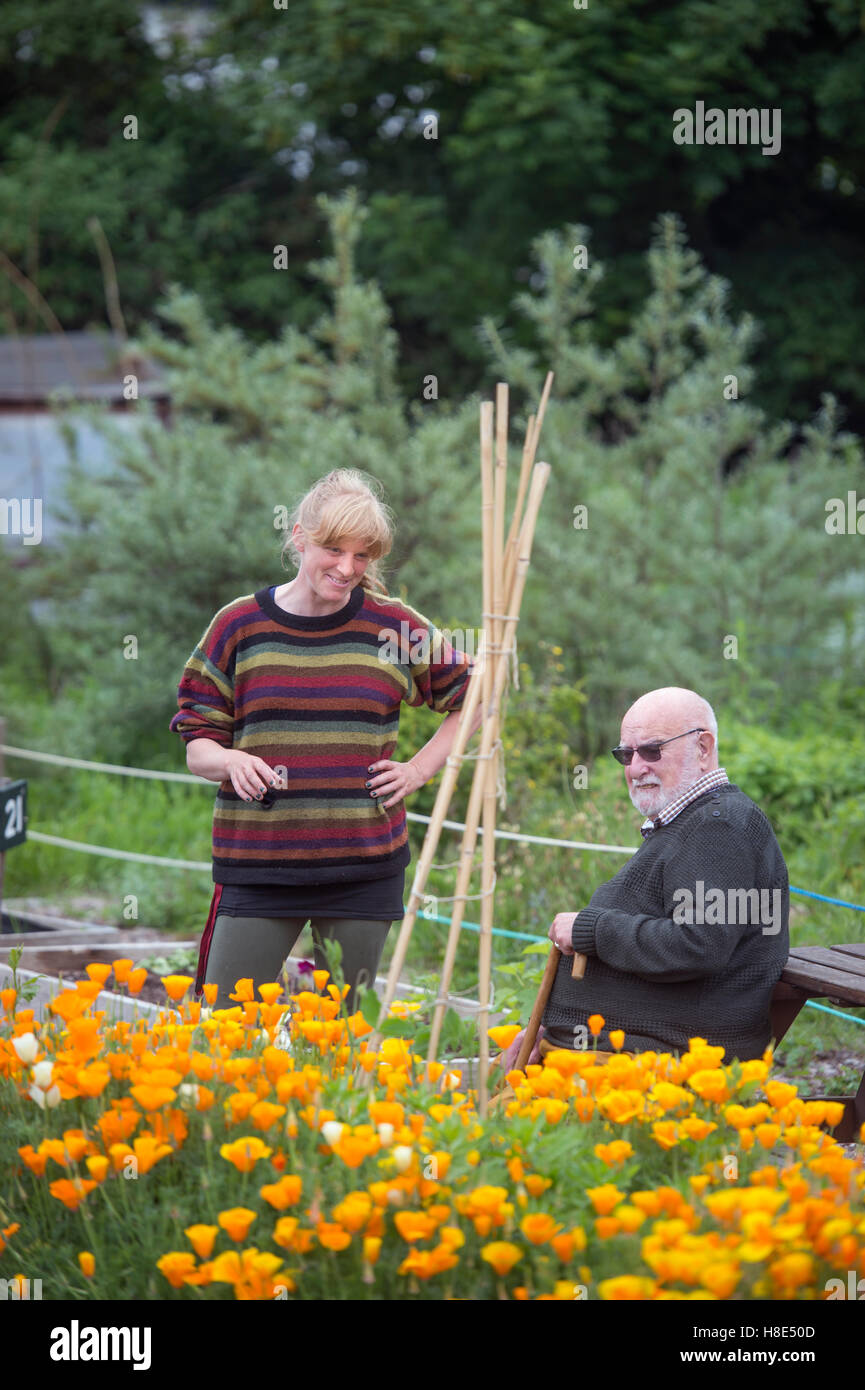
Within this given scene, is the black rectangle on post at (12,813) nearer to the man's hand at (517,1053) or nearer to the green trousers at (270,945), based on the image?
the green trousers at (270,945)

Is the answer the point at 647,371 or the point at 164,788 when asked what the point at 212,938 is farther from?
the point at 647,371

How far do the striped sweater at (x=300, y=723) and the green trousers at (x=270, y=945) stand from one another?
11 centimetres

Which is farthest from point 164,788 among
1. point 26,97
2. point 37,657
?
point 26,97

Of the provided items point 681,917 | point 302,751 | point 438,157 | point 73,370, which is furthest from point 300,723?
point 438,157

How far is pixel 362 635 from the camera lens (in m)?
2.92

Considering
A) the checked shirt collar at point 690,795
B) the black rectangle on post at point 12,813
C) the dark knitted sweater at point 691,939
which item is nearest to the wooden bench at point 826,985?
the dark knitted sweater at point 691,939

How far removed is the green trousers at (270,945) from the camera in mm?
2939

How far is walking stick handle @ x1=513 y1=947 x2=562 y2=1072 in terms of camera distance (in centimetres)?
284

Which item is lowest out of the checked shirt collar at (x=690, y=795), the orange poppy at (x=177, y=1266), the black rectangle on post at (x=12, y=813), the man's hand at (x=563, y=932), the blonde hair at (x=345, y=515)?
the orange poppy at (x=177, y=1266)

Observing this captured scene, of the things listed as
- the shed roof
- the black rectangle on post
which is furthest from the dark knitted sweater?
the shed roof

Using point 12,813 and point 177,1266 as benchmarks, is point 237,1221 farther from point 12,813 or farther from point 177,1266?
point 12,813

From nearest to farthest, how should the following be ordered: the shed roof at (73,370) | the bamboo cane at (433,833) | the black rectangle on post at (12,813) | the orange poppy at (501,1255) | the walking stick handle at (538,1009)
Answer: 1. the orange poppy at (501,1255)
2. the bamboo cane at (433,833)
3. the walking stick handle at (538,1009)
4. the black rectangle on post at (12,813)
5. the shed roof at (73,370)

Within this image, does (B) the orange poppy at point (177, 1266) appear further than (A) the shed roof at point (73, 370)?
No

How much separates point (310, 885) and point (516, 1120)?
101 centimetres
